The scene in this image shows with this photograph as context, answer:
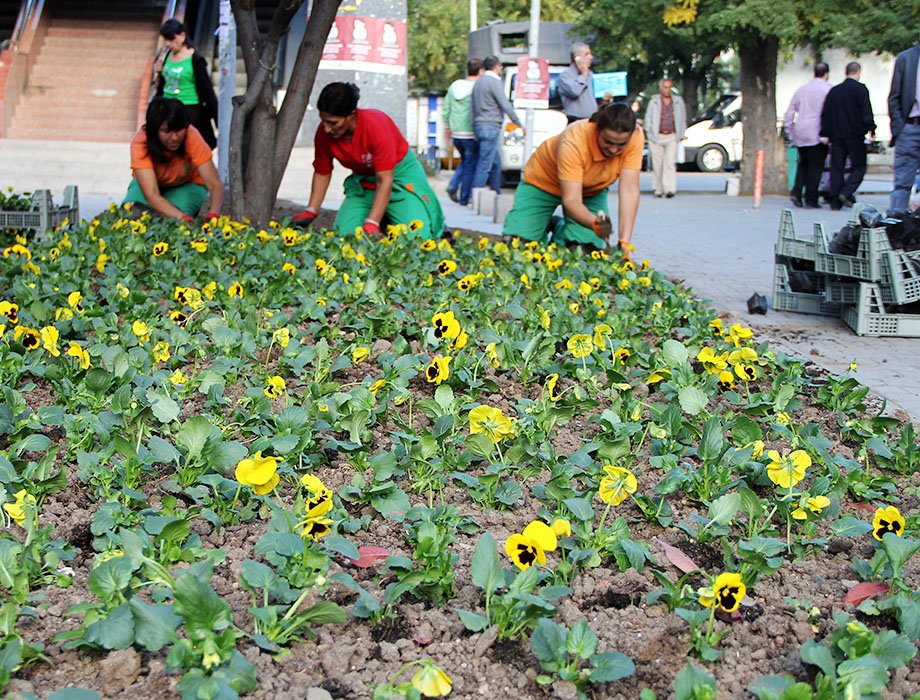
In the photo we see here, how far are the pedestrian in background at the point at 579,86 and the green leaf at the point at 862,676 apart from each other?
14.0m

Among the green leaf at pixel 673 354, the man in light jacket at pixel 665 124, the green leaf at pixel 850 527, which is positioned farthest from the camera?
the man in light jacket at pixel 665 124

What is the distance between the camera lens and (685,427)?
3.70 meters

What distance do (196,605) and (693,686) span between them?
92cm

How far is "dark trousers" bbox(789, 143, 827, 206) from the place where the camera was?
54.1 feet

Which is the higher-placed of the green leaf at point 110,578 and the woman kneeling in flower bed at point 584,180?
the woman kneeling in flower bed at point 584,180

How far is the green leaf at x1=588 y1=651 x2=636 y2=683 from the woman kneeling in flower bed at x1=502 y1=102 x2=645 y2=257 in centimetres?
568

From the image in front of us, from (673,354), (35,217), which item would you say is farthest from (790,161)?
(673,354)

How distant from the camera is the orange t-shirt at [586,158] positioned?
320 inches

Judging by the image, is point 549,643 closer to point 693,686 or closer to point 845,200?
point 693,686

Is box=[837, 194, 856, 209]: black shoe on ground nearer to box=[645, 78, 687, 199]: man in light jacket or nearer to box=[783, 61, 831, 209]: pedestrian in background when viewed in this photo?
box=[783, 61, 831, 209]: pedestrian in background

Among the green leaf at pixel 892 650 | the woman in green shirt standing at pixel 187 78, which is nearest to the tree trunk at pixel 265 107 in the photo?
the woman in green shirt standing at pixel 187 78

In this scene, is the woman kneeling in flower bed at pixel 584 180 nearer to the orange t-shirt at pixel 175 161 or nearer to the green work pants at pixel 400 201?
the green work pants at pixel 400 201

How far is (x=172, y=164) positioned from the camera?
348 inches

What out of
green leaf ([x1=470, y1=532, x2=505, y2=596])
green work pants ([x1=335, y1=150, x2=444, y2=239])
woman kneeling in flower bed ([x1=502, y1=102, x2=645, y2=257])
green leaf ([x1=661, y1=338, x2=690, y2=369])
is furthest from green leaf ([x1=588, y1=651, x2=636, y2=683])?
green work pants ([x1=335, y1=150, x2=444, y2=239])
